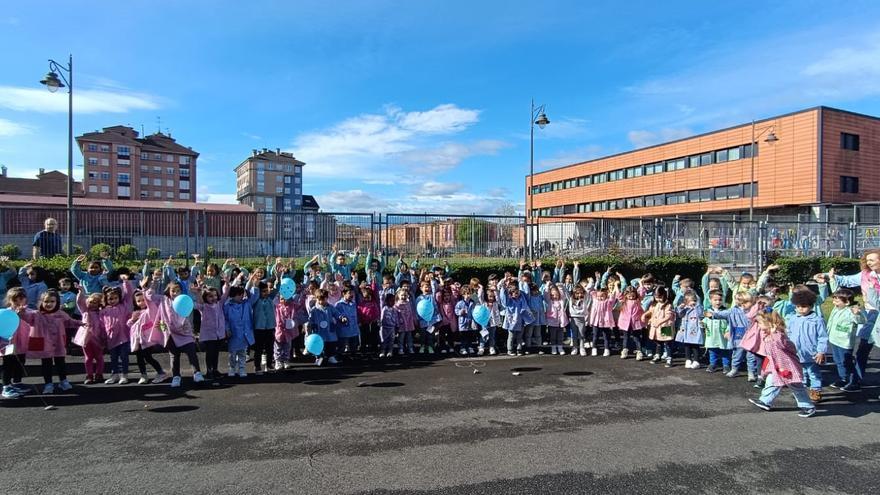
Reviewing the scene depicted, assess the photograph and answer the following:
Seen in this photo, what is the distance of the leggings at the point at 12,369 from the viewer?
21.6ft

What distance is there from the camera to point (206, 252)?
11.8m

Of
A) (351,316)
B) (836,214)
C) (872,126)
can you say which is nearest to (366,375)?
(351,316)

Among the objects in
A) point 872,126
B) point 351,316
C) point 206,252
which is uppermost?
point 872,126

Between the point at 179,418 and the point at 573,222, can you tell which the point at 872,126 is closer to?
the point at 573,222

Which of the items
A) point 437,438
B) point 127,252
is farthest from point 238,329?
point 127,252

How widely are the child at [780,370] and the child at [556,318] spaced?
3.85 meters

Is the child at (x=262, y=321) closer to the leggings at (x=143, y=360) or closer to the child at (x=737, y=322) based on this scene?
the leggings at (x=143, y=360)

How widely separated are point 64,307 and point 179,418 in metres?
4.43

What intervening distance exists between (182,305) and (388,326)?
3.60m

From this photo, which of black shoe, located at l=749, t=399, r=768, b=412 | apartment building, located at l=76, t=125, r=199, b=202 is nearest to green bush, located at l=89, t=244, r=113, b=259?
black shoe, located at l=749, t=399, r=768, b=412

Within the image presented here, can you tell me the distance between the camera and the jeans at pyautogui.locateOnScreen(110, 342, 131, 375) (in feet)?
24.7

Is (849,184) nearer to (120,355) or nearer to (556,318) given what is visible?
(556,318)

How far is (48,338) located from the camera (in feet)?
22.6

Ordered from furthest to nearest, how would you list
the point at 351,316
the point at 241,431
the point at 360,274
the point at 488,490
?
the point at 360,274 → the point at 351,316 → the point at 241,431 → the point at 488,490
